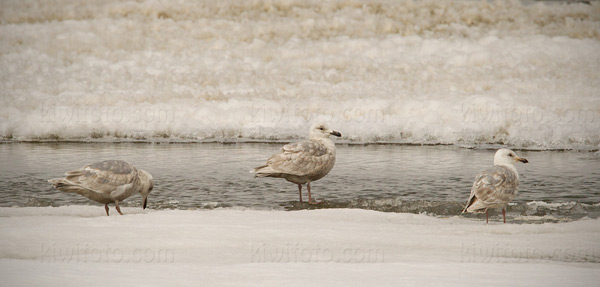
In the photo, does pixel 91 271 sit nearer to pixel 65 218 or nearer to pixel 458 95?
pixel 65 218

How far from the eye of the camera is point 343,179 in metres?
9.26

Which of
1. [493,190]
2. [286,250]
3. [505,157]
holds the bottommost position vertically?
[286,250]

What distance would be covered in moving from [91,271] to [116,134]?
12.2 meters

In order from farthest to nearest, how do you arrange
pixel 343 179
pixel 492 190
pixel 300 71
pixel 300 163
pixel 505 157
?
pixel 300 71 < pixel 343 179 < pixel 300 163 < pixel 505 157 < pixel 492 190

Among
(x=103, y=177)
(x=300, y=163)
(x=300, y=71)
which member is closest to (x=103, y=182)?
(x=103, y=177)

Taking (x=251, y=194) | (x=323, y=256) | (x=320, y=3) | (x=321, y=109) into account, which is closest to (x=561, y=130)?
(x=321, y=109)

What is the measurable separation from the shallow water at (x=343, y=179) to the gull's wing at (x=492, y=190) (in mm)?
383

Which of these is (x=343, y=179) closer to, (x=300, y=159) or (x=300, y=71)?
(x=300, y=159)

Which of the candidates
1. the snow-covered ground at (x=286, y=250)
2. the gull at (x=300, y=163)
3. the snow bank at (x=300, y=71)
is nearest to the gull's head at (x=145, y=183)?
the snow-covered ground at (x=286, y=250)

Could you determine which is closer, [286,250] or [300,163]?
[286,250]

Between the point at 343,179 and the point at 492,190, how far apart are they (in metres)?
3.03

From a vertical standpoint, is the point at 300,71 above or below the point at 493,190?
above

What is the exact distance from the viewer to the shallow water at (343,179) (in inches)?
298

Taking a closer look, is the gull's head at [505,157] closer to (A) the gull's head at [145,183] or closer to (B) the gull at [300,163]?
(B) the gull at [300,163]
